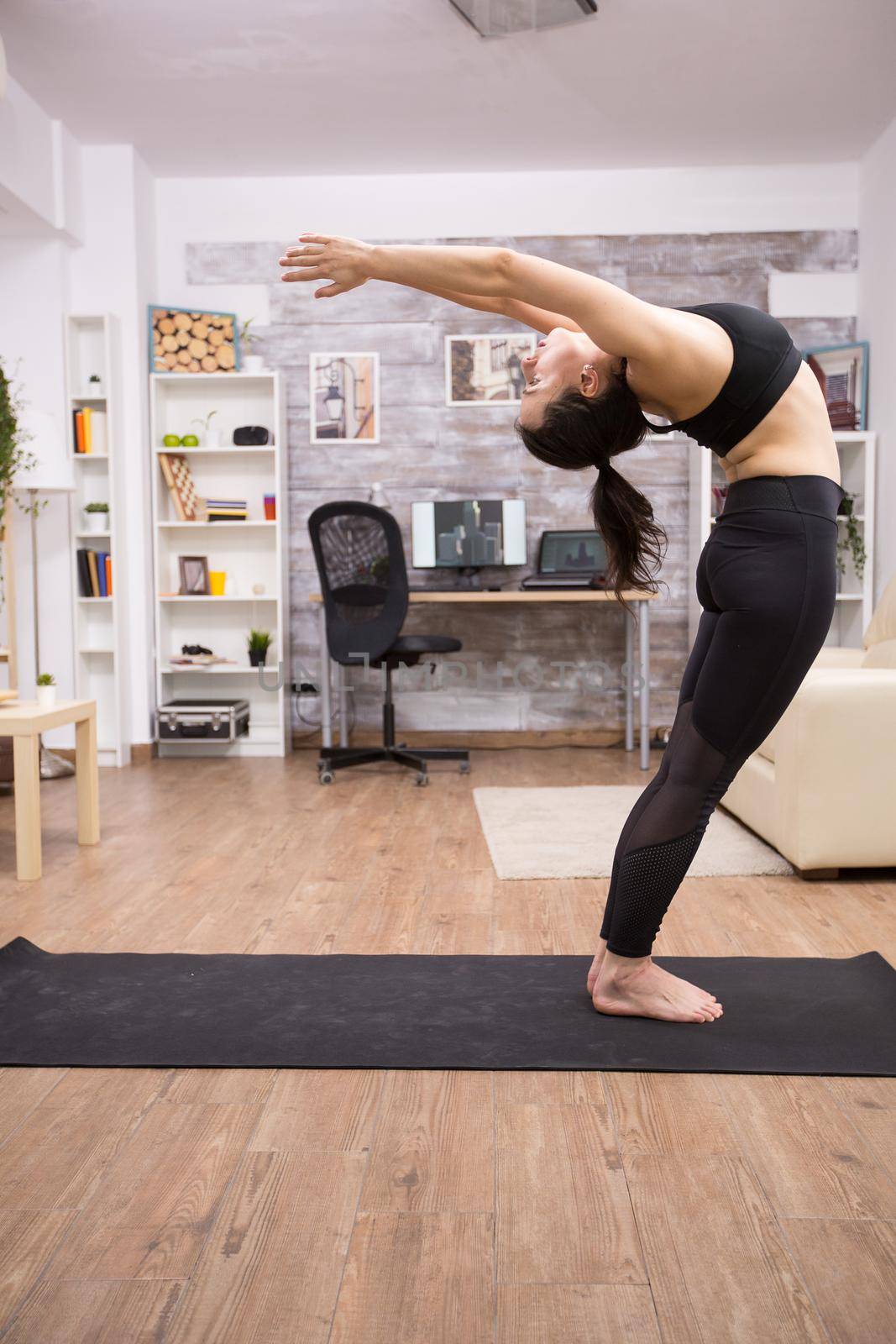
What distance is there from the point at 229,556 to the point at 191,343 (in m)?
1.05

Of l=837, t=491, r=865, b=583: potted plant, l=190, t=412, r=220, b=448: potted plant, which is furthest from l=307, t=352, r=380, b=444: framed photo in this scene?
l=837, t=491, r=865, b=583: potted plant

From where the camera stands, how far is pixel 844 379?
535cm

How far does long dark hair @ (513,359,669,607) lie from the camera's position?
1677mm

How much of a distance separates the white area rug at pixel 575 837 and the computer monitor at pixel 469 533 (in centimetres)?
137

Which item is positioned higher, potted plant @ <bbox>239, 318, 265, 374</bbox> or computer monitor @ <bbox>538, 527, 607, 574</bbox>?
potted plant @ <bbox>239, 318, 265, 374</bbox>

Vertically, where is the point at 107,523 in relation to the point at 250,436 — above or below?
below

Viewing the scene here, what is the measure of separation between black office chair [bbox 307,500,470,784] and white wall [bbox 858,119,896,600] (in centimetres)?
213

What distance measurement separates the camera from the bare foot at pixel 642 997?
187 centimetres

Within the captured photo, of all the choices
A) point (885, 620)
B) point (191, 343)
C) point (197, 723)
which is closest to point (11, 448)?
point (191, 343)

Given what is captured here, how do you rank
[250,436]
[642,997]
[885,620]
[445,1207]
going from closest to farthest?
[445,1207]
[642,997]
[885,620]
[250,436]

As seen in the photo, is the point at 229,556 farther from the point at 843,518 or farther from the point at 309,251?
the point at 309,251

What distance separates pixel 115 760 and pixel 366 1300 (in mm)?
4290


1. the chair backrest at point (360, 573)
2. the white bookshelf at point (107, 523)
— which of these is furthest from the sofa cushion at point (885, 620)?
the white bookshelf at point (107, 523)

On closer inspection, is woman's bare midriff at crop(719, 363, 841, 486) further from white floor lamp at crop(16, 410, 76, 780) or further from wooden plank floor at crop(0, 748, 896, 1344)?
white floor lamp at crop(16, 410, 76, 780)
